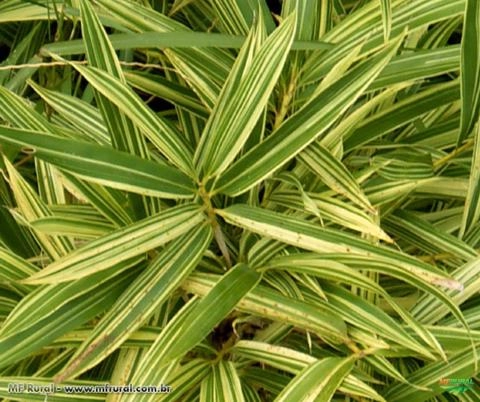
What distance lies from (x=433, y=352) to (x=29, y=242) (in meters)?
0.57

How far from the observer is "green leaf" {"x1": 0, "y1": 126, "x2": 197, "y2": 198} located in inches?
30.4

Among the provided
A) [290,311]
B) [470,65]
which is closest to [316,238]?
[290,311]

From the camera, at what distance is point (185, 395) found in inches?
37.2

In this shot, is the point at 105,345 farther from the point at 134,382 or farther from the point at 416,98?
the point at 416,98

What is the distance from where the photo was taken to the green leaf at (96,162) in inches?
30.4

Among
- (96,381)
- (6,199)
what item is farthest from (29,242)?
(96,381)

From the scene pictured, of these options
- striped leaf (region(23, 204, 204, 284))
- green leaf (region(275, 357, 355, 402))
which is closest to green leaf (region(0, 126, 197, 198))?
striped leaf (region(23, 204, 204, 284))

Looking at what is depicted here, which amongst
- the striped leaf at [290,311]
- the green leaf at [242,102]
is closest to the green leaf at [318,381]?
the striped leaf at [290,311]

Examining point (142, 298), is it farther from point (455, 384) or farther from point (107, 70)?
point (455, 384)

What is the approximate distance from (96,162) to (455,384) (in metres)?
0.52

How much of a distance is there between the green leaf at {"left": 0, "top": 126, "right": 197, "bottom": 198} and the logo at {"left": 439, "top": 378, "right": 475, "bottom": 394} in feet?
1.37

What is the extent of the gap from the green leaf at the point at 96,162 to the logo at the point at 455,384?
42 centimetres

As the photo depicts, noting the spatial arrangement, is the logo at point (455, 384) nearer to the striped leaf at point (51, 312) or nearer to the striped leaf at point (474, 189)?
the striped leaf at point (474, 189)

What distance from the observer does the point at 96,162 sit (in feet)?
2.58
